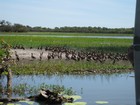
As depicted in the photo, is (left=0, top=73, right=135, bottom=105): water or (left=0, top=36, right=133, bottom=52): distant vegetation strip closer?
(left=0, top=73, right=135, bottom=105): water

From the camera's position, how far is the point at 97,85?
14.4m

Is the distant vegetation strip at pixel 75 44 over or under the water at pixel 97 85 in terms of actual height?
under

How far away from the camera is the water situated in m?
11.0

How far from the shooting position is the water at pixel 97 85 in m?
11.0

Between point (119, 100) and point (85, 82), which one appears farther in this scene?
point (85, 82)

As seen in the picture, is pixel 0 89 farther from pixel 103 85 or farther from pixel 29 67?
pixel 29 67

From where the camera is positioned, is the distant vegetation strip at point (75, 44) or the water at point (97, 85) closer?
the water at point (97, 85)

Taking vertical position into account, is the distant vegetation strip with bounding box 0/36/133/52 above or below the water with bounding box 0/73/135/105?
below

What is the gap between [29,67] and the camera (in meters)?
19.6

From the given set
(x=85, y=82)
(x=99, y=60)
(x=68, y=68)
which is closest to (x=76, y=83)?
(x=85, y=82)

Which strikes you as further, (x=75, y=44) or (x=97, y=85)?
(x=75, y=44)

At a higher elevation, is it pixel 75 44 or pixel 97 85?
pixel 97 85

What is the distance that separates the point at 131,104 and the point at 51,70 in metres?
9.11

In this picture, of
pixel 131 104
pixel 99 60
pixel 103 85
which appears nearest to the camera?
pixel 131 104
